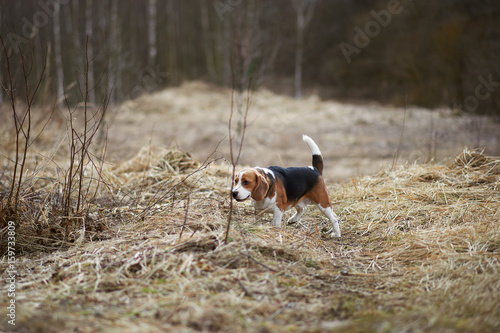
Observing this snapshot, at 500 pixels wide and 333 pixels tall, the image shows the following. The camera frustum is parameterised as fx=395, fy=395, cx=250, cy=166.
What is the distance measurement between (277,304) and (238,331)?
40 cm

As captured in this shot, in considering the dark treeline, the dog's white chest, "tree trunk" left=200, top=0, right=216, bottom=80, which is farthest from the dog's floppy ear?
"tree trunk" left=200, top=0, right=216, bottom=80

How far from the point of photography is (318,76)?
1118 inches

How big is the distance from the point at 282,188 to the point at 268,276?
124 centimetres

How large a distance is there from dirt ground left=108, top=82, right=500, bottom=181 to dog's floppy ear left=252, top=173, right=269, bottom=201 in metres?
2.88

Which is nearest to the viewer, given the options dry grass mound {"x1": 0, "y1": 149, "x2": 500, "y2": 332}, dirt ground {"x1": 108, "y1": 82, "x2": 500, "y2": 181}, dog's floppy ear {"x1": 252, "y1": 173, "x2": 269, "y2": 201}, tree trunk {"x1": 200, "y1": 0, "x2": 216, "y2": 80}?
dry grass mound {"x1": 0, "y1": 149, "x2": 500, "y2": 332}

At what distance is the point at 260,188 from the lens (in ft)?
11.3

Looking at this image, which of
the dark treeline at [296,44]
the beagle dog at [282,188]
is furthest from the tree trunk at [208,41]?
the beagle dog at [282,188]

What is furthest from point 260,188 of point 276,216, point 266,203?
point 276,216

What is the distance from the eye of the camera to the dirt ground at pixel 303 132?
8.69m

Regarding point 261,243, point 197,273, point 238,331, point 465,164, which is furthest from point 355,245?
point 465,164

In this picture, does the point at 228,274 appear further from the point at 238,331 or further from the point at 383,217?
the point at 383,217

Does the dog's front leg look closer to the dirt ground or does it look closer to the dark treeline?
the dirt ground

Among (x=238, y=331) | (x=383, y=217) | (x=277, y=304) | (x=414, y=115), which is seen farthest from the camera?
(x=414, y=115)

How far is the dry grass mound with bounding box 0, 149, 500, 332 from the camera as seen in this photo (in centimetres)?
202
